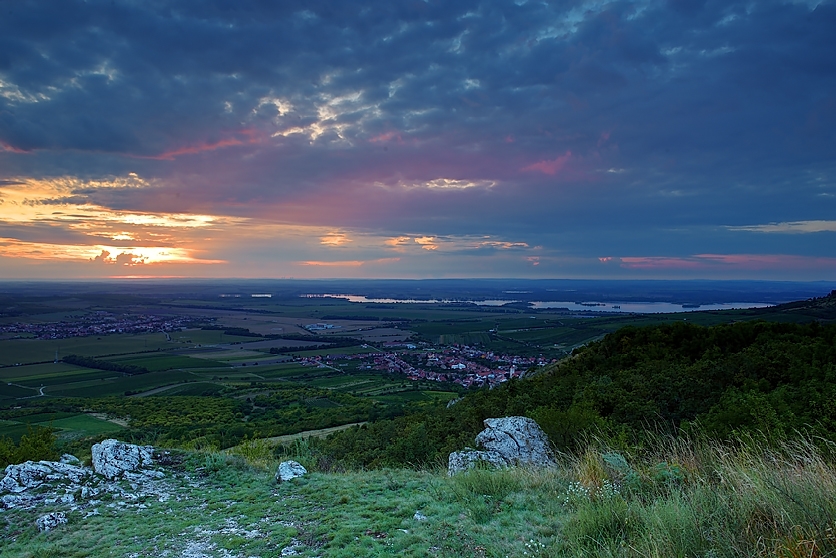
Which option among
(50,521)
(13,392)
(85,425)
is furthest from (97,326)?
(50,521)

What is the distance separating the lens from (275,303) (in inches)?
7579

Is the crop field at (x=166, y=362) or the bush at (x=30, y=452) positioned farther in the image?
the crop field at (x=166, y=362)

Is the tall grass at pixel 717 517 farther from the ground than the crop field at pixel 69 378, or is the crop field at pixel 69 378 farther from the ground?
the tall grass at pixel 717 517

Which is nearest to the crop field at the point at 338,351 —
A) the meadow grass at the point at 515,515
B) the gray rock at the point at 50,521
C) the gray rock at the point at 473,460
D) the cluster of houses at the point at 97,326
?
the cluster of houses at the point at 97,326

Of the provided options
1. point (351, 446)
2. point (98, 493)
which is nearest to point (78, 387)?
point (351, 446)

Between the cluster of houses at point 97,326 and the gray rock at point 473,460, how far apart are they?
4817 inches

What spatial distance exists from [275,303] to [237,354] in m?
112

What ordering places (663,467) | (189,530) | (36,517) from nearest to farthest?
(663,467), (189,530), (36,517)

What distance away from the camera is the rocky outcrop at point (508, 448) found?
32.2ft

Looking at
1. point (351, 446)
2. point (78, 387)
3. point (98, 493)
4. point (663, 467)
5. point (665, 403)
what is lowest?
point (78, 387)

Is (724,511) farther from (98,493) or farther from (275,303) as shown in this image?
(275,303)

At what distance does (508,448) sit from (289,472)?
5.44m

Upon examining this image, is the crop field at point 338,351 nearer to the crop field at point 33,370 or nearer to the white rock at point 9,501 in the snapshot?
the crop field at point 33,370

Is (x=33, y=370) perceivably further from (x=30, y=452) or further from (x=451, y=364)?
(x=30, y=452)
